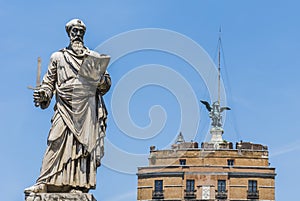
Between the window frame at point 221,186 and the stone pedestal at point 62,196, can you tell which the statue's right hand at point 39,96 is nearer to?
the stone pedestal at point 62,196

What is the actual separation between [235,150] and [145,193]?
1516 centimetres

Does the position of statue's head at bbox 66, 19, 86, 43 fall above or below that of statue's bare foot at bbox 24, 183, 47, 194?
above

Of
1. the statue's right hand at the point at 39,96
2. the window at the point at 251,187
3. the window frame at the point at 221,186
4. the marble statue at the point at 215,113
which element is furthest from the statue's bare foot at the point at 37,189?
the marble statue at the point at 215,113

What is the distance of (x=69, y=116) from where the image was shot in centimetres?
1530

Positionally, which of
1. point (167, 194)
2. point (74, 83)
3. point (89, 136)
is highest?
point (167, 194)

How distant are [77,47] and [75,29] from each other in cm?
34

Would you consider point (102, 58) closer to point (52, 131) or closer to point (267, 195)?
point (52, 131)

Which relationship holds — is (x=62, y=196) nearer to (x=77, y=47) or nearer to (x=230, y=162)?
(x=77, y=47)

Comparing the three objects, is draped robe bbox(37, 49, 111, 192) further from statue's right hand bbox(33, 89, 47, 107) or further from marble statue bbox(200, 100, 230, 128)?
marble statue bbox(200, 100, 230, 128)

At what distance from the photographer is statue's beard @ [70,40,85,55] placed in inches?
620

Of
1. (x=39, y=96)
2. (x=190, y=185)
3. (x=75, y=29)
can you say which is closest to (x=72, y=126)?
(x=39, y=96)

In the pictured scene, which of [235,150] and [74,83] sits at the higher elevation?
[235,150]

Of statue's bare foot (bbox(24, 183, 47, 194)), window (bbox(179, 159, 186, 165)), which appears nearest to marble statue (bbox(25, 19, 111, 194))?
statue's bare foot (bbox(24, 183, 47, 194))

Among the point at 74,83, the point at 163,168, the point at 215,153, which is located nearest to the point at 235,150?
the point at 215,153
